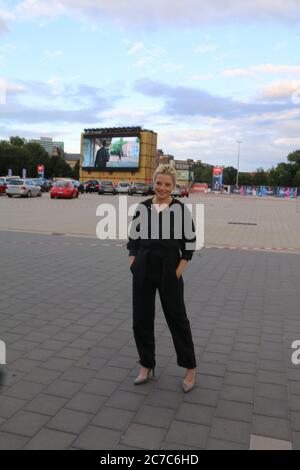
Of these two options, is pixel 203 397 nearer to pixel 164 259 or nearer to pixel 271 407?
pixel 271 407

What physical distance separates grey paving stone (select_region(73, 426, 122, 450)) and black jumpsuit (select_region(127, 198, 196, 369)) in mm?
950

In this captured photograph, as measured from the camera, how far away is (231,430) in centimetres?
319

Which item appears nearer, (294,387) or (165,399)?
(165,399)

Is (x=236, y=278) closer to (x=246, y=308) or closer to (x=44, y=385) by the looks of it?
(x=246, y=308)

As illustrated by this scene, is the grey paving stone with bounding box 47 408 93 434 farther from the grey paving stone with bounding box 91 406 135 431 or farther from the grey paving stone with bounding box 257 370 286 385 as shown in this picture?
the grey paving stone with bounding box 257 370 286 385

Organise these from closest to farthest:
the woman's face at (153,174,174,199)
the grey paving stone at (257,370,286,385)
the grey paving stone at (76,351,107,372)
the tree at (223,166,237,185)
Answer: the woman's face at (153,174,174,199) < the grey paving stone at (257,370,286,385) < the grey paving stone at (76,351,107,372) < the tree at (223,166,237,185)

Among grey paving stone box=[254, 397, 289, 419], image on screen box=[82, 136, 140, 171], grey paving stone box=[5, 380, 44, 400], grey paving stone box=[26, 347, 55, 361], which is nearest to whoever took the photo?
grey paving stone box=[254, 397, 289, 419]

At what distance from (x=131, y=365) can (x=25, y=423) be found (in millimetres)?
1307

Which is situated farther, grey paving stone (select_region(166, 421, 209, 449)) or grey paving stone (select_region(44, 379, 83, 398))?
grey paving stone (select_region(44, 379, 83, 398))

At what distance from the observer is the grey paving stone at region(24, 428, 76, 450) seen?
290 centimetres

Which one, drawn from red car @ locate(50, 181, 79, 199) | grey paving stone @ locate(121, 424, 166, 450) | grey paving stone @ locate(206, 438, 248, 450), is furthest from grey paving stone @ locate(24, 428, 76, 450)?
red car @ locate(50, 181, 79, 199)

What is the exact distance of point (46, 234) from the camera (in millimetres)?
13617

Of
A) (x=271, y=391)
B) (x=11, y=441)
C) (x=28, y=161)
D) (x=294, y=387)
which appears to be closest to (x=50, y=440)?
(x=11, y=441)

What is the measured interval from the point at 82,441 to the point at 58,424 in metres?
0.28
